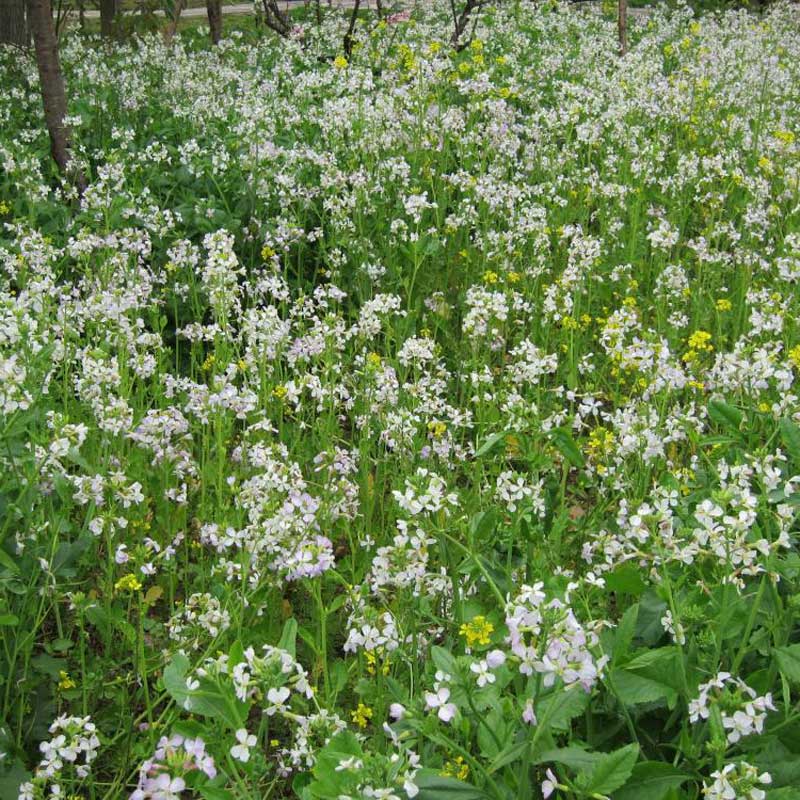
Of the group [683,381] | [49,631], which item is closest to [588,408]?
[683,381]

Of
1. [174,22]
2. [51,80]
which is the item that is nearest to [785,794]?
[51,80]

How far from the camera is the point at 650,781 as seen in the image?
1.79 meters

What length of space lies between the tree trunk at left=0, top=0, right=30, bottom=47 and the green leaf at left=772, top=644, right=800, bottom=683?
1155cm

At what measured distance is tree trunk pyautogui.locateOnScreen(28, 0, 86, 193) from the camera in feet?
19.3

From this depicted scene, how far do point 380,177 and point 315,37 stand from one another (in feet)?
20.0

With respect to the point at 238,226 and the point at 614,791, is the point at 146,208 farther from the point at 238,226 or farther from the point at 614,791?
the point at 614,791

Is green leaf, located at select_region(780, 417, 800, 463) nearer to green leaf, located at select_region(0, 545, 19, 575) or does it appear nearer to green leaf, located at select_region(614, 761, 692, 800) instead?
green leaf, located at select_region(614, 761, 692, 800)

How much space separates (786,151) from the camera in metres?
6.57

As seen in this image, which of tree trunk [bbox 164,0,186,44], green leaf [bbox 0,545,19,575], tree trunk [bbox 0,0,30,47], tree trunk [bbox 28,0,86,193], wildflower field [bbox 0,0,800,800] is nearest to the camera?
wildflower field [bbox 0,0,800,800]

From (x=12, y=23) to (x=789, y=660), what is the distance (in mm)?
11864

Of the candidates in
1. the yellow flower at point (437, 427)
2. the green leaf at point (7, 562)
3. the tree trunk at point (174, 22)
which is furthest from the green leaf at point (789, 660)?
the tree trunk at point (174, 22)

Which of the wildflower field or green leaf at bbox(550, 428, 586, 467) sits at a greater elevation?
green leaf at bbox(550, 428, 586, 467)

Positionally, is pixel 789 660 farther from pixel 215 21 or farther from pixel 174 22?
pixel 215 21

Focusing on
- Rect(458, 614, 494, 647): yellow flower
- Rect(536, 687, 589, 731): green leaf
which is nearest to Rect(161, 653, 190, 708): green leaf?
Rect(458, 614, 494, 647): yellow flower
